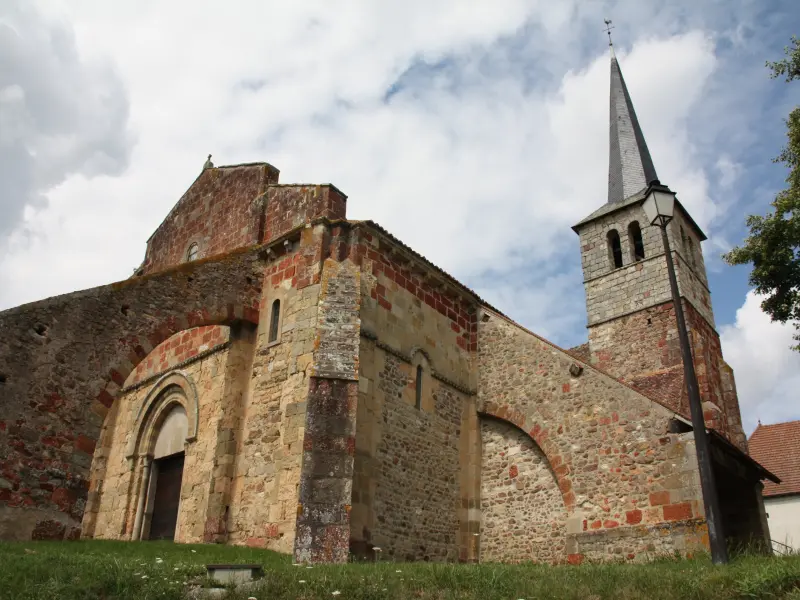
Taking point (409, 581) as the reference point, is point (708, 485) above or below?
above

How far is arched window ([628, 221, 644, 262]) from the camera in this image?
24.6 meters

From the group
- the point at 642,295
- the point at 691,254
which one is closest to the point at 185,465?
the point at 642,295

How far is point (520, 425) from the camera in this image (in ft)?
46.9

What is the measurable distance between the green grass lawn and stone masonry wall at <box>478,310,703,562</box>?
3.63 metres

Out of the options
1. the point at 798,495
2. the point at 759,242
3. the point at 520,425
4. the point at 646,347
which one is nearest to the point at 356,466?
the point at 520,425

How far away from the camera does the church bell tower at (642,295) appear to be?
20.8 metres

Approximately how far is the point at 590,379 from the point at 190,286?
788cm

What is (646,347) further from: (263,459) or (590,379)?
(263,459)

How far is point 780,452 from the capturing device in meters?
25.5

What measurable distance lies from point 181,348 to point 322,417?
219 inches

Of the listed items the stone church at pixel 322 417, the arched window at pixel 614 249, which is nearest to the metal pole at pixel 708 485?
the stone church at pixel 322 417

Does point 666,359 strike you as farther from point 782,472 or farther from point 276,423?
point 276,423

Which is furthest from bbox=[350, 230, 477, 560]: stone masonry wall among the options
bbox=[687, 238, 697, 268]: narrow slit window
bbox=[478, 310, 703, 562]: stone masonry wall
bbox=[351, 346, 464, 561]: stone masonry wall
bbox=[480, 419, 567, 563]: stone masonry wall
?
bbox=[687, 238, 697, 268]: narrow slit window

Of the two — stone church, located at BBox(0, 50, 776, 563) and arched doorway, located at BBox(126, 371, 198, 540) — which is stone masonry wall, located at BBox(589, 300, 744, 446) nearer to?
stone church, located at BBox(0, 50, 776, 563)
